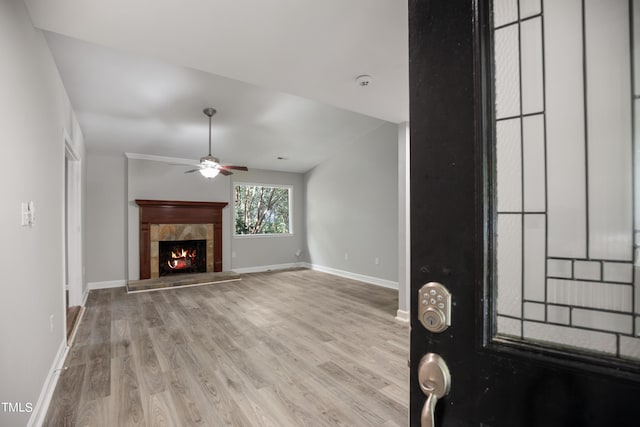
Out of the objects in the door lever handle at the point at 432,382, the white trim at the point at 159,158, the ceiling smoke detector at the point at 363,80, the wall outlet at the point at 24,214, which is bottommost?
the door lever handle at the point at 432,382

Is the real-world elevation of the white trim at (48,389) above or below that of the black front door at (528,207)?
below

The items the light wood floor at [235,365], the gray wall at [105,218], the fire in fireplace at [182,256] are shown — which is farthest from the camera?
the fire in fireplace at [182,256]

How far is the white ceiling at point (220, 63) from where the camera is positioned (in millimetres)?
1748

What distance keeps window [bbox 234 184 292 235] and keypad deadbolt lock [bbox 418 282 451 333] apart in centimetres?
667

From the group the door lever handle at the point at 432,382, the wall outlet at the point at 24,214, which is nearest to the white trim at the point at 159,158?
the wall outlet at the point at 24,214

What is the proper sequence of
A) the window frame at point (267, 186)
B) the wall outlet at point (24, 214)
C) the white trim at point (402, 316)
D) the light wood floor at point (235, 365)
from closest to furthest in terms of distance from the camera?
the wall outlet at point (24, 214)
the light wood floor at point (235, 365)
the white trim at point (402, 316)
the window frame at point (267, 186)

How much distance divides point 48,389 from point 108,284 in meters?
3.80

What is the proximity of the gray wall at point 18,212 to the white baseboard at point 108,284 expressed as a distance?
323 centimetres

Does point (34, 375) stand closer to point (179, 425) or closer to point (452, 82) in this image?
point (179, 425)

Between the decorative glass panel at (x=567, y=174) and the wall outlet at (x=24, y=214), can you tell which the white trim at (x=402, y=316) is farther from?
the wall outlet at (x=24, y=214)

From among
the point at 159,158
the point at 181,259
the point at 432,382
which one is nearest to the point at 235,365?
the point at 432,382

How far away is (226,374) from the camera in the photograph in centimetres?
245

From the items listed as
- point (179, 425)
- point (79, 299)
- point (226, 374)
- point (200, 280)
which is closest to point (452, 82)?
point (179, 425)

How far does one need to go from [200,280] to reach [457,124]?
5.92 m
